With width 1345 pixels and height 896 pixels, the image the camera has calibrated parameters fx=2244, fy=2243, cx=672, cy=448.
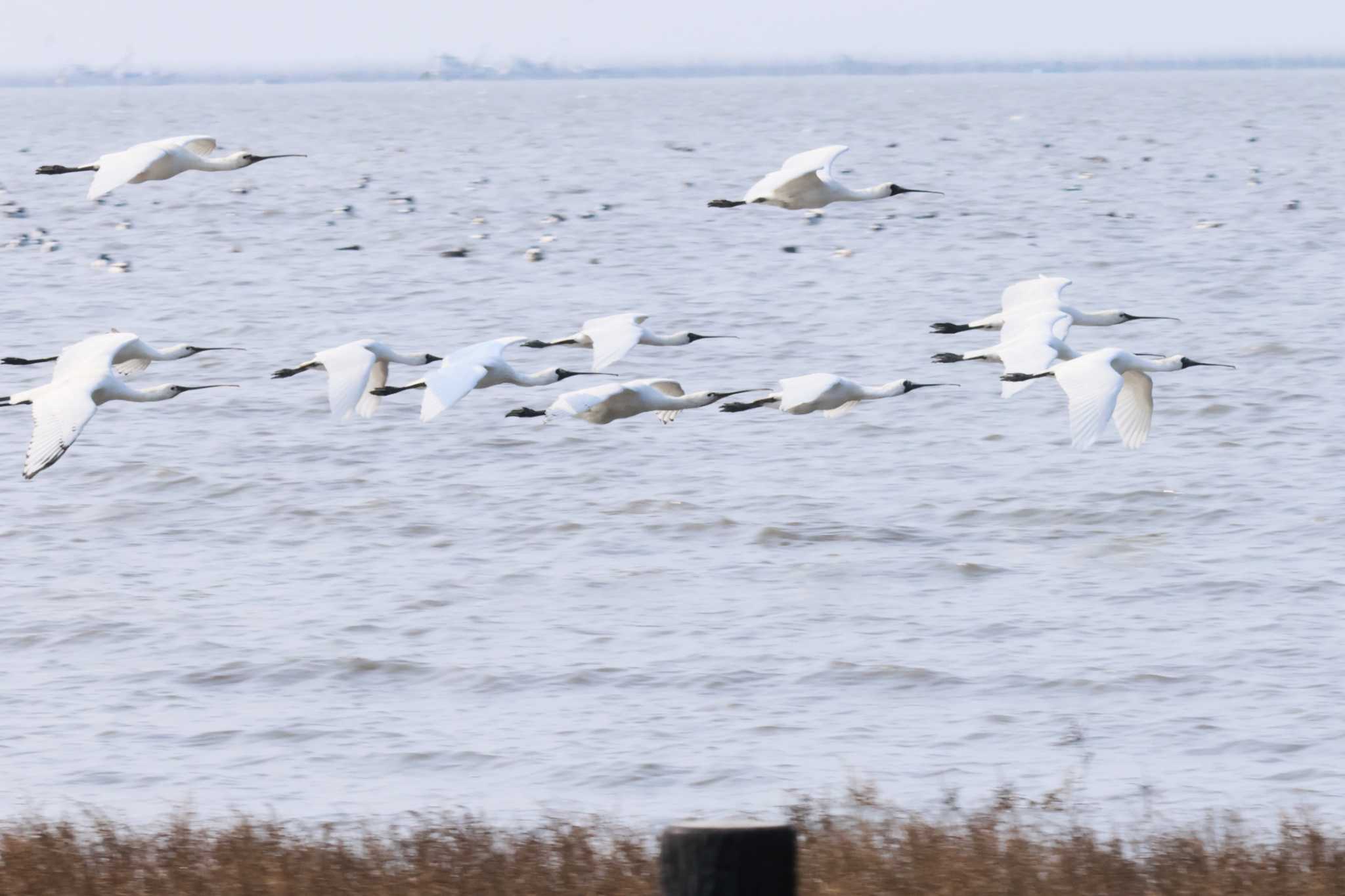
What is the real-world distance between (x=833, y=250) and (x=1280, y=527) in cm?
2316

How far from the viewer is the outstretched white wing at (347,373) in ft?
47.6

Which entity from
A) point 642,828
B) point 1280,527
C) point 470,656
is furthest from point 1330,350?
point 642,828

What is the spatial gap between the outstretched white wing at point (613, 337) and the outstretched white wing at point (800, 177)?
5.35 ft

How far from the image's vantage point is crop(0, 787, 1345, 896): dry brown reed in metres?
9.11

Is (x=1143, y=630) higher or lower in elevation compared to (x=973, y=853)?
lower

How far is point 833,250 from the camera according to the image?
42.8 m

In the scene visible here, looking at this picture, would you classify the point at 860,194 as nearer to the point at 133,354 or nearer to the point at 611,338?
the point at 611,338

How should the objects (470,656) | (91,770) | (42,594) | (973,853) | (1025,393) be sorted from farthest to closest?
(1025,393) → (42,594) → (470,656) → (91,770) → (973,853)

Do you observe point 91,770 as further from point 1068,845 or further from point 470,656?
point 1068,845

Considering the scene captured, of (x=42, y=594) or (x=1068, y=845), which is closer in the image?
(x=1068, y=845)

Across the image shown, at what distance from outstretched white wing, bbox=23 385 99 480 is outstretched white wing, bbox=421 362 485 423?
6.33 feet

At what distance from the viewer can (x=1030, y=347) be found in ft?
50.4

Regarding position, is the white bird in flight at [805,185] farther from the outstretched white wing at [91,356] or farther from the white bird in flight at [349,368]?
the outstretched white wing at [91,356]

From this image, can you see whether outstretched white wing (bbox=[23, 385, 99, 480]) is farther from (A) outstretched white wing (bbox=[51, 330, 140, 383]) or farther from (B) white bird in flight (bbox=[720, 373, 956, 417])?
(B) white bird in flight (bbox=[720, 373, 956, 417])
